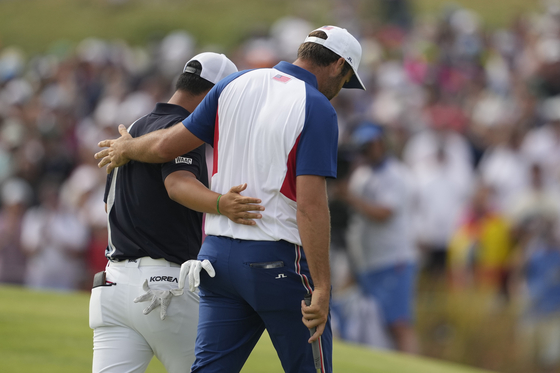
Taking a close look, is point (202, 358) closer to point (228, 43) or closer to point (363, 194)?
point (363, 194)

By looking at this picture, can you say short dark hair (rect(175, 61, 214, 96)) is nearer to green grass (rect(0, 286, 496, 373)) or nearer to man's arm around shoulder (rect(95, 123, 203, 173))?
man's arm around shoulder (rect(95, 123, 203, 173))

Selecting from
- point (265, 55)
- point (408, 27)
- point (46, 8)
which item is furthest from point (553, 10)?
point (46, 8)

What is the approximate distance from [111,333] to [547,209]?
7.06 m

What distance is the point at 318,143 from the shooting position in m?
3.70

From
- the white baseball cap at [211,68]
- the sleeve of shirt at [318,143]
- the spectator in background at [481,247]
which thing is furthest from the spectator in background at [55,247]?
the sleeve of shirt at [318,143]

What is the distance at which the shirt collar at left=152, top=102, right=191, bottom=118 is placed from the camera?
4.31 metres

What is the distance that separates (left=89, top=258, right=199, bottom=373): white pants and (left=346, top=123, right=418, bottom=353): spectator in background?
528 cm

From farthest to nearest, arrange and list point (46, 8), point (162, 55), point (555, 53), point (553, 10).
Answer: point (46, 8), point (162, 55), point (553, 10), point (555, 53)

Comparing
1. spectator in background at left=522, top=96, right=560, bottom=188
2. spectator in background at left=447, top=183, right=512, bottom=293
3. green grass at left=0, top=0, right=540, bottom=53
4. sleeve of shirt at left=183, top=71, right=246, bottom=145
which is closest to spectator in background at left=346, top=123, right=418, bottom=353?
spectator in background at left=447, top=183, right=512, bottom=293

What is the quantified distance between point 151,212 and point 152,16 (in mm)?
31989

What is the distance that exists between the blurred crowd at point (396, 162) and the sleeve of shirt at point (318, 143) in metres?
5.51

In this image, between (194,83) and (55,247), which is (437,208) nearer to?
(55,247)

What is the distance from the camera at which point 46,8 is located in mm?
37719

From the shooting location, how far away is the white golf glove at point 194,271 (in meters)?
3.80
